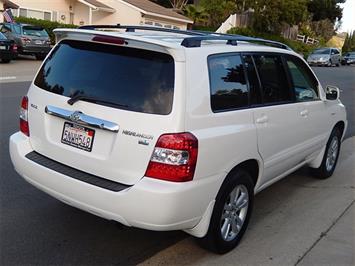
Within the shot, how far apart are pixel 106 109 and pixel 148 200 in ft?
2.45

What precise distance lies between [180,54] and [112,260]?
1.71 m

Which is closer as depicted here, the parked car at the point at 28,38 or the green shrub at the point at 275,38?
the parked car at the point at 28,38

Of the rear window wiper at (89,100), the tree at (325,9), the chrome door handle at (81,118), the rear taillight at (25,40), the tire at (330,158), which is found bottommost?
the tire at (330,158)

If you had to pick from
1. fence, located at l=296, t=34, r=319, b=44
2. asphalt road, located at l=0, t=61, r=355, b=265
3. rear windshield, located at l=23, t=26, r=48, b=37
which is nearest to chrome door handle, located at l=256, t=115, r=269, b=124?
asphalt road, located at l=0, t=61, r=355, b=265

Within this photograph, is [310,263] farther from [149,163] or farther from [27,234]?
[27,234]

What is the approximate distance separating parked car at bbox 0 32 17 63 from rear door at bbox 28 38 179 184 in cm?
1690

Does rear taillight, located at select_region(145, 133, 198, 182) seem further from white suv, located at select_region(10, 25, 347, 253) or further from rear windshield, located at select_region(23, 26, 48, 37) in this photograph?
rear windshield, located at select_region(23, 26, 48, 37)

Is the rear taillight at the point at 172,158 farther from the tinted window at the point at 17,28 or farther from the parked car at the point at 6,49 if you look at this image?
the tinted window at the point at 17,28

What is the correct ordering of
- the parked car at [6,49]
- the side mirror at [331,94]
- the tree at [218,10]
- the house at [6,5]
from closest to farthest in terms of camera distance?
the side mirror at [331,94] → the parked car at [6,49] → the house at [6,5] → the tree at [218,10]

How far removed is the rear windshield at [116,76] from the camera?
3.40 meters

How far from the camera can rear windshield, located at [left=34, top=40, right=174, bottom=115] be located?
3.40 meters

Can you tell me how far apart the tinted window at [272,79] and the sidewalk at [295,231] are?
1216 mm

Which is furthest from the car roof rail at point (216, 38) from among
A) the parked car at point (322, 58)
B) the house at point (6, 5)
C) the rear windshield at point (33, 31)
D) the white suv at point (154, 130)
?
the parked car at point (322, 58)

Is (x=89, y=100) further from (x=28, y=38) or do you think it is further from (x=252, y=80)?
(x=28, y=38)
